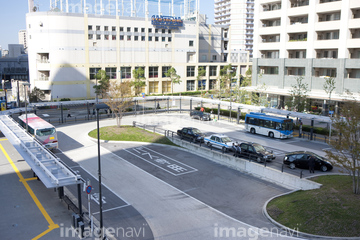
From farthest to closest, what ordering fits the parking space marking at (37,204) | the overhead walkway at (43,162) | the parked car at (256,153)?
the parked car at (256,153), the overhead walkway at (43,162), the parking space marking at (37,204)

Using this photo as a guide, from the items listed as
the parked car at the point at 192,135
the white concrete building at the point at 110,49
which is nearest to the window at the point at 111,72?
the white concrete building at the point at 110,49

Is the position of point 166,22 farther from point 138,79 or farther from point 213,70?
→ point 213,70

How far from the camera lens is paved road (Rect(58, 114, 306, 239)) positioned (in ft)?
59.4

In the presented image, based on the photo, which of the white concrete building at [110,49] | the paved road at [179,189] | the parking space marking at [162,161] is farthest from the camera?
the white concrete building at [110,49]

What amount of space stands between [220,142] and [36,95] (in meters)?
45.7

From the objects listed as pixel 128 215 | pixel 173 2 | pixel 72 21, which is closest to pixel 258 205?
pixel 128 215

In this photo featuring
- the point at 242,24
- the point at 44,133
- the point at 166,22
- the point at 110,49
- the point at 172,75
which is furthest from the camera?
the point at 242,24

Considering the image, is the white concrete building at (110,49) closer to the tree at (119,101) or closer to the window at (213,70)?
the window at (213,70)

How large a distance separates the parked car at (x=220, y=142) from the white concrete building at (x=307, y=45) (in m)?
25.3

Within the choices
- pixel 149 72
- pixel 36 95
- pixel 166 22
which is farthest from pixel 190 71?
pixel 36 95

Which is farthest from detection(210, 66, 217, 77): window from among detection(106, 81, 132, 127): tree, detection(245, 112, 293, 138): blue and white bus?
detection(245, 112, 293, 138): blue and white bus

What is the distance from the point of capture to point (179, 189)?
918 inches

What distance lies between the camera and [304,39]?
5269 cm

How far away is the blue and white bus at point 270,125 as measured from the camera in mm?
36188
